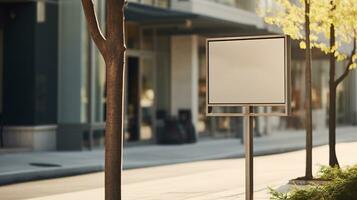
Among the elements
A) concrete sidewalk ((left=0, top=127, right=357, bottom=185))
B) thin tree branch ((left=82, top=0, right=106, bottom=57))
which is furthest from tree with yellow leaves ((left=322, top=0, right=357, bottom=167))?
thin tree branch ((left=82, top=0, right=106, bottom=57))

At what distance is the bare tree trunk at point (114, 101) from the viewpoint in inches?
316

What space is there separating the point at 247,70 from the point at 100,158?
13.2m

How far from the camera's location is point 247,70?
7.94m

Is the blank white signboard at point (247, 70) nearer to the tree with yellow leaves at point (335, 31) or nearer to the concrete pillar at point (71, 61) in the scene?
the tree with yellow leaves at point (335, 31)

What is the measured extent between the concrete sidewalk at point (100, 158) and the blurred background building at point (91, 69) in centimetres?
130

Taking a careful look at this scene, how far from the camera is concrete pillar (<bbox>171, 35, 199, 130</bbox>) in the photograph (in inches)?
1172

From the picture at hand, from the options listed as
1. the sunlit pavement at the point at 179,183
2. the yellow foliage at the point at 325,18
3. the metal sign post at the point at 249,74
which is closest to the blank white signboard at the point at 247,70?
the metal sign post at the point at 249,74

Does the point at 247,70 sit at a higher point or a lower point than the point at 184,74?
lower

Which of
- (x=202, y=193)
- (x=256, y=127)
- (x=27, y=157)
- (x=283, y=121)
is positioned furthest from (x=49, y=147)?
(x=283, y=121)

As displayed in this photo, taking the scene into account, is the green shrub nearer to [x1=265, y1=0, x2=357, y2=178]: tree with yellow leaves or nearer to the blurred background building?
[x1=265, y1=0, x2=357, y2=178]: tree with yellow leaves

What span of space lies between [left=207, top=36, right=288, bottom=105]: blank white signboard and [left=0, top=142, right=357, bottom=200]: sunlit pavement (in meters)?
4.24

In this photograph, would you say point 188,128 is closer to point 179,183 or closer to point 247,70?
point 179,183

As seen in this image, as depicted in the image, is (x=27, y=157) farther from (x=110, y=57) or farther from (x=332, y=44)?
(x=110, y=57)

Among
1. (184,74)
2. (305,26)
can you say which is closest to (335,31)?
(305,26)
